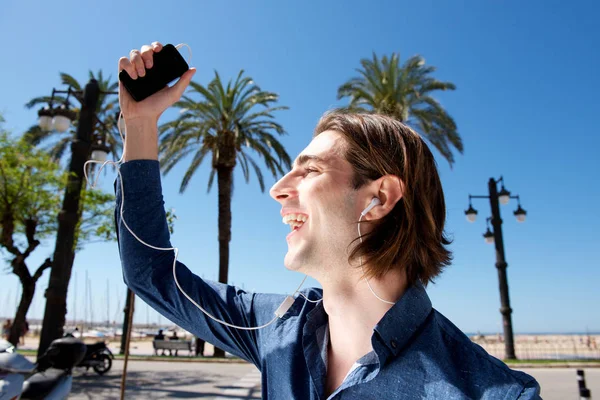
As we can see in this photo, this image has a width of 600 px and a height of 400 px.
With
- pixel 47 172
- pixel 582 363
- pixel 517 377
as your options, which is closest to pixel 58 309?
pixel 517 377

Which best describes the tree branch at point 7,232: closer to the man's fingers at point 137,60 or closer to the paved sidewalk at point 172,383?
the paved sidewalk at point 172,383

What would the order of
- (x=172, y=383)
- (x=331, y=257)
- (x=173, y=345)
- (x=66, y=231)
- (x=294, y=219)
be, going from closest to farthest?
1. (x=331, y=257)
2. (x=294, y=219)
3. (x=66, y=231)
4. (x=172, y=383)
5. (x=173, y=345)

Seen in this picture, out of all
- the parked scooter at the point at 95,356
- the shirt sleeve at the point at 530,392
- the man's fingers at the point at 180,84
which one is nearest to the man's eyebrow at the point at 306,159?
the man's fingers at the point at 180,84

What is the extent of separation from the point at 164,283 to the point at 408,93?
18083mm

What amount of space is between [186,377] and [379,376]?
12763 mm

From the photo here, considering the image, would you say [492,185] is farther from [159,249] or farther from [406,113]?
[159,249]

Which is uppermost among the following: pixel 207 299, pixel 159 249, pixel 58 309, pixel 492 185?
pixel 492 185

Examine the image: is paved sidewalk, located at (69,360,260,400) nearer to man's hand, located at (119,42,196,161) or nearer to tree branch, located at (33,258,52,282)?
tree branch, located at (33,258,52,282)

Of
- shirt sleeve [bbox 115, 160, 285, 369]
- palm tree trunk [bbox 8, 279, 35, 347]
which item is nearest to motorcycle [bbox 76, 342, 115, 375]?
palm tree trunk [bbox 8, 279, 35, 347]

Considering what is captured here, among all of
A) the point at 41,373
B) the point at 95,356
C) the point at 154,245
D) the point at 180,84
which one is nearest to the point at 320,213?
the point at 154,245

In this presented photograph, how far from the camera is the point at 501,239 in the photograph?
1764 cm

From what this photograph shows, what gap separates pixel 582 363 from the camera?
16531 mm

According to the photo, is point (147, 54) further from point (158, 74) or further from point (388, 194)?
point (388, 194)

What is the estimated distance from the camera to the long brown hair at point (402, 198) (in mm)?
1493
